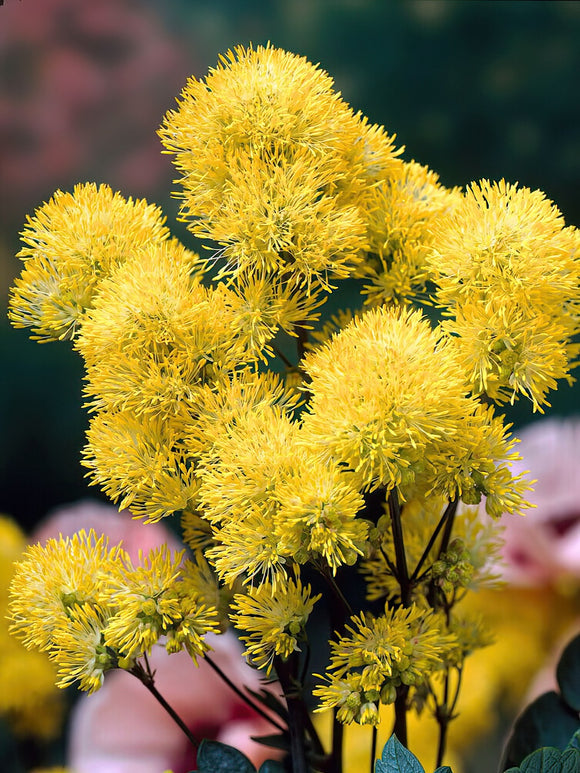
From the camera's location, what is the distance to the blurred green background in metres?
0.83

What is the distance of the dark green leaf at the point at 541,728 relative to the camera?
54cm

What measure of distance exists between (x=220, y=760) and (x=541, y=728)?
0.22 metres

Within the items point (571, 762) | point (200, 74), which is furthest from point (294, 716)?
point (200, 74)

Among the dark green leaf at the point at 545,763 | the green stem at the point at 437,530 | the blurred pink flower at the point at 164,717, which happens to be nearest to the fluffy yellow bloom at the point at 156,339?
the green stem at the point at 437,530

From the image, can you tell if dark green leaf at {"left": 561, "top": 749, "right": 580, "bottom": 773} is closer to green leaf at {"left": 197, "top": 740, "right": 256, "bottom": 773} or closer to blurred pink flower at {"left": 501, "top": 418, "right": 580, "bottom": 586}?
green leaf at {"left": 197, "top": 740, "right": 256, "bottom": 773}

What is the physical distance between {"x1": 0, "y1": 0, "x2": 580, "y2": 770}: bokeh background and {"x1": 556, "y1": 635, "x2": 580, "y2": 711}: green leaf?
27cm

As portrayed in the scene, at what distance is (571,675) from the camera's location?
56 cm

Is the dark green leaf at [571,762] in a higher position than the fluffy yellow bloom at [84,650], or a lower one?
lower

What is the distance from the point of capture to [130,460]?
1.35 feet

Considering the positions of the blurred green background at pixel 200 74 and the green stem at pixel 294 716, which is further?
the blurred green background at pixel 200 74

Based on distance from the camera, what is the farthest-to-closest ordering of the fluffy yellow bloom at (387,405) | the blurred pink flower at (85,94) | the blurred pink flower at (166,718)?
the blurred pink flower at (85,94) → the blurred pink flower at (166,718) → the fluffy yellow bloom at (387,405)

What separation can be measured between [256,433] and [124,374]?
7 cm

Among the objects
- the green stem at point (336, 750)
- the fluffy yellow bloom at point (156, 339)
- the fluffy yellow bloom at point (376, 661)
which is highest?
the fluffy yellow bloom at point (156, 339)

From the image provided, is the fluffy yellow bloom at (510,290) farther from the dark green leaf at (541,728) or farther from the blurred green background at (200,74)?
the blurred green background at (200,74)
